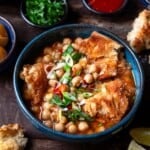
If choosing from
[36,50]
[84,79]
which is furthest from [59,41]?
[84,79]

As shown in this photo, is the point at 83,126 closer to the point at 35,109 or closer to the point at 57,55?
the point at 35,109

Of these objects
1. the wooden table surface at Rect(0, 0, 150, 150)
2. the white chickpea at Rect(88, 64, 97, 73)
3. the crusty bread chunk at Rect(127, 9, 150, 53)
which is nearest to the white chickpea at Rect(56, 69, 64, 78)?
the white chickpea at Rect(88, 64, 97, 73)

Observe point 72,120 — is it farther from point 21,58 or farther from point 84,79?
point 21,58

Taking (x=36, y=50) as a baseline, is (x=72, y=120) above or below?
below

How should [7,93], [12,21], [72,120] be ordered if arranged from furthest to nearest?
[12,21]
[7,93]
[72,120]

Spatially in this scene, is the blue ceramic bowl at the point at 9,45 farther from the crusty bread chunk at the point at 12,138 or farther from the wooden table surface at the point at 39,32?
the crusty bread chunk at the point at 12,138

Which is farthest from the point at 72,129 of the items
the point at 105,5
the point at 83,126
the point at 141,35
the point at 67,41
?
the point at 105,5
